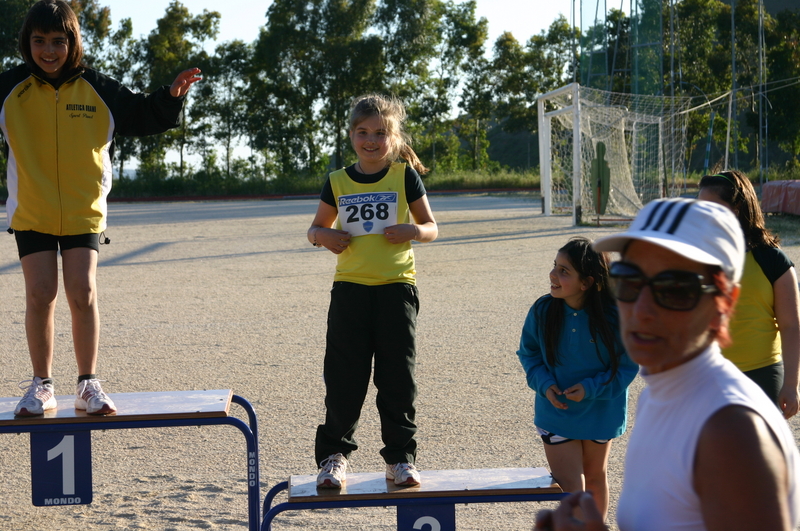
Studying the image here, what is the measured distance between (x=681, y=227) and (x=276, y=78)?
4839 cm

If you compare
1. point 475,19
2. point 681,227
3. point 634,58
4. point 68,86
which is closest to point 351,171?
point 68,86

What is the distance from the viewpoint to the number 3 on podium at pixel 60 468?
10.8 feet

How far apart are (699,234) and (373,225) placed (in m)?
2.20

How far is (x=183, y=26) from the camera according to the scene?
156 feet

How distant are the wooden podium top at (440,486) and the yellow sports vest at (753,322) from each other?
925 mm

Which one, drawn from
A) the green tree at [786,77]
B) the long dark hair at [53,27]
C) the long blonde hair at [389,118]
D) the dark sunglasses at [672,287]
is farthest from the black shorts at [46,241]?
the green tree at [786,77]

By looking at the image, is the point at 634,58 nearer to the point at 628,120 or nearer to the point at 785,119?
the point at 628,120

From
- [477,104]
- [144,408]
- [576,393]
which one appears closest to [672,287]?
[576,393]

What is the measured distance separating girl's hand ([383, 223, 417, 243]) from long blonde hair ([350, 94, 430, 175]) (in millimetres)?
326

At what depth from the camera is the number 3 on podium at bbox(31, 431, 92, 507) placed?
10.8ft

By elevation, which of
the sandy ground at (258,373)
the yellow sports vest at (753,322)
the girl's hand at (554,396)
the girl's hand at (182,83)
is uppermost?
the girl's hand at (182,83)

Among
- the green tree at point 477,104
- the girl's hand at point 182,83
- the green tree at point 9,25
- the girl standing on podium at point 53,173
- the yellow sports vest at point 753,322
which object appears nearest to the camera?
the yellow sports vest at point 753,322

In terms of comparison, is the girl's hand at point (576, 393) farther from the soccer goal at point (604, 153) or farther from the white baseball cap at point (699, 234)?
the soccer goal at point (604, 153)

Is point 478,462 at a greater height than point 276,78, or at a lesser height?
lesser
